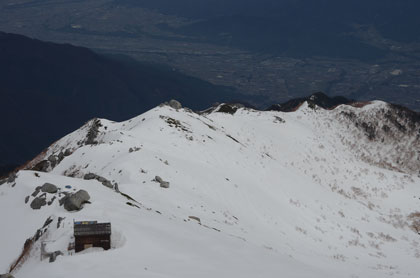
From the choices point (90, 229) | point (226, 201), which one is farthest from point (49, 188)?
point (226, 201)

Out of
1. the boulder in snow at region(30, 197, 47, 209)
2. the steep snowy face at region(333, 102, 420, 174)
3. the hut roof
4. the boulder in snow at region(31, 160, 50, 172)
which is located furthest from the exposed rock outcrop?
the steep snowy face at region(333, 102, 420, 174)

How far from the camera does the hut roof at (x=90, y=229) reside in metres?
14.7

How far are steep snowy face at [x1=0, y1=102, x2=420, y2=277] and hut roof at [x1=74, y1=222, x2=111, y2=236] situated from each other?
74 cm

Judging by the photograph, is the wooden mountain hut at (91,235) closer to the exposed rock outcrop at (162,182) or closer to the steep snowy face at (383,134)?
the exposed rock outcrop at (162,182)

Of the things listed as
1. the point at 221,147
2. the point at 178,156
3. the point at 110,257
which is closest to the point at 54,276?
the point at 110,257

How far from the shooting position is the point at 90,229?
14.7 meters

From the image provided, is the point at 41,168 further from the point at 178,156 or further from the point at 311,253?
the point at 311,253

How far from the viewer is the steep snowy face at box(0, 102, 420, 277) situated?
15.6m

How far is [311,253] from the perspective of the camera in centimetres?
2433

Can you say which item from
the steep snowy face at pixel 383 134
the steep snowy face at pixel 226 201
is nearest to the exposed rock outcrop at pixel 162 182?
the steep snowy face at pixel 226 201

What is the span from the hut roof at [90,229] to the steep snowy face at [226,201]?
740mm

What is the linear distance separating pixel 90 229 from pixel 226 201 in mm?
16447

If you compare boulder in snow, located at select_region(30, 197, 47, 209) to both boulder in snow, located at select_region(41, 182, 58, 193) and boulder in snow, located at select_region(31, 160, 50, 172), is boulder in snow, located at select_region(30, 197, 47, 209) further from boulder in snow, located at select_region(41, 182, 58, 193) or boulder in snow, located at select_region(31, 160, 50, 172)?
boulder in snow, located at select_region(31, 160, 50, 172)

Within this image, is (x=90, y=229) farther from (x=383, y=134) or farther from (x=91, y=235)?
(x=383, y=134)
